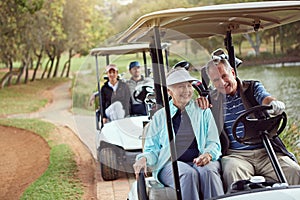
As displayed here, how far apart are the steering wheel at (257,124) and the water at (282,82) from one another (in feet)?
18.1

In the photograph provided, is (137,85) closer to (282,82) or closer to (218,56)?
(218,56)

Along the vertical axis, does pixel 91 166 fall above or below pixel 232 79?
below

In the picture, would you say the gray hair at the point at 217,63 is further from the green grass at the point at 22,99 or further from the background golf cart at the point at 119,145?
the green grass at the point at 22,99

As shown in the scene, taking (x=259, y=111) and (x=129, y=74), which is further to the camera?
(x=129, y=74)

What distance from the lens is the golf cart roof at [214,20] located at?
3020mm

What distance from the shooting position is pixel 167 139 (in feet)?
11.7

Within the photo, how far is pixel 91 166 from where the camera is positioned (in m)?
Answer: 7.20

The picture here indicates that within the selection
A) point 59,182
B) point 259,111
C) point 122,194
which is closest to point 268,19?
point 259,111

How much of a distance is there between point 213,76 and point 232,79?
15 centimetres

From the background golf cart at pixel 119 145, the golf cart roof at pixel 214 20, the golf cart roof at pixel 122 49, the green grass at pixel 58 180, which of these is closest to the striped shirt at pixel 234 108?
the golf cart roof at pixel 214 20

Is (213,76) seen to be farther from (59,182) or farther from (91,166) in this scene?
(91,166)

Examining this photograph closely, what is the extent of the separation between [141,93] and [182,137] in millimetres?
3573

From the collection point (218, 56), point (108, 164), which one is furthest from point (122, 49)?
point (218, 56)

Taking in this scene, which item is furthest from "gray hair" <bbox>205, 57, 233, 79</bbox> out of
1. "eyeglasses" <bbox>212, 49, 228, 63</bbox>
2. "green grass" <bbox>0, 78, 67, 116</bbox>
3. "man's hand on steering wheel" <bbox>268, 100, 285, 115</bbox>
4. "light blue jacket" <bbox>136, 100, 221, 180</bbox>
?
"green grass" <bbox>0, 78, 67, 116</bbox>
